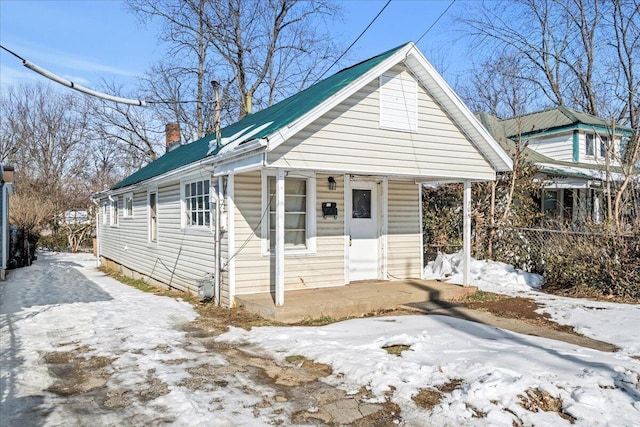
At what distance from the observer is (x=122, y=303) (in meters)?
9.34

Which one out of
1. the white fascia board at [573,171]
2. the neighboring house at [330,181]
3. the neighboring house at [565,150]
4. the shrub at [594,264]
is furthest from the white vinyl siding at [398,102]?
the white fascia board at [573,171]

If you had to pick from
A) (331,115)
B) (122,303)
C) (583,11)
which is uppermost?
(583,11)

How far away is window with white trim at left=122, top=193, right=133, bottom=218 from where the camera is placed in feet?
48.4

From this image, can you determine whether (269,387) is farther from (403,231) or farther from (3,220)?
(3,220)

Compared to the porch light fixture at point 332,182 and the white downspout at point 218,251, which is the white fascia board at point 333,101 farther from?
the porch light fixture at point 332,182

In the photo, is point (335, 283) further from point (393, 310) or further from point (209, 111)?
point (209, 111)

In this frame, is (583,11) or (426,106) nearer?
(426,106)

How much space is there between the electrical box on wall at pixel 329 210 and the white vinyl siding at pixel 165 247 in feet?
7.43

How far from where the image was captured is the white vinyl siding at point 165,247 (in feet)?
31.7

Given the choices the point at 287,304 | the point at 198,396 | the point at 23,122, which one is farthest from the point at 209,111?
the point at 198,396

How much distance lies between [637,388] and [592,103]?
27470 mm

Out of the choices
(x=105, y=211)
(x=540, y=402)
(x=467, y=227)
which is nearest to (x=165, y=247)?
(x=467, y=227)

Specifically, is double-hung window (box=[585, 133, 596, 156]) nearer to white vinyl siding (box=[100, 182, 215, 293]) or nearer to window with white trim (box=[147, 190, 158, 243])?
white vinyl siding (box=[100, 182, 215, 293])

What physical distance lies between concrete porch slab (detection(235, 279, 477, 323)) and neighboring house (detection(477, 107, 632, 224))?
26.2 feet
